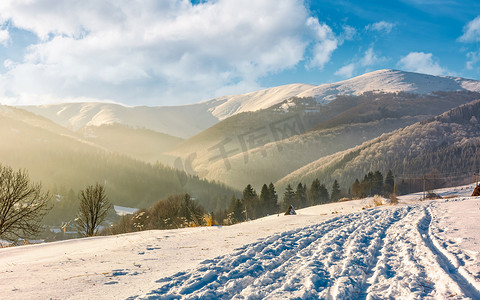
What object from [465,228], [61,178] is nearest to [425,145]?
[465,228]

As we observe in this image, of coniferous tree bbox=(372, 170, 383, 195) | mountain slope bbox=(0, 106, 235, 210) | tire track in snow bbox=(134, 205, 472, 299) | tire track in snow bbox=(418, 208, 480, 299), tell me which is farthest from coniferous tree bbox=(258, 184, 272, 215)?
mountain slope bbox=(0, 106, 235, 210)

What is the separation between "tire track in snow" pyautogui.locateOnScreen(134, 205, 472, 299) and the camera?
3.64 meters

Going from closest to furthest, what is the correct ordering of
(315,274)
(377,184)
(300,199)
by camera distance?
(315,274) < (377,184) < (300,199)

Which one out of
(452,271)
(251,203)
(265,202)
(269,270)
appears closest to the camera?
(452,271)

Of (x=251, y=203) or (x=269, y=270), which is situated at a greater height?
(x=269, y=270)

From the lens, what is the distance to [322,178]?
5605 inches

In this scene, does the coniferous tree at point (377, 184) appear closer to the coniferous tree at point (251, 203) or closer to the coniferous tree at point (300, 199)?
the coniferous tree at point (300, 199)

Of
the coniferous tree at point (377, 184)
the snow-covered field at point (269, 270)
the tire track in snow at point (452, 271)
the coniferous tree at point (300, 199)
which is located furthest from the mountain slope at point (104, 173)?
the tire track in snow at point (452, 271)

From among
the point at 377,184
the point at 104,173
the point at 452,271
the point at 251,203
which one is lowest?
the point at 251,203

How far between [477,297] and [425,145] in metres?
172

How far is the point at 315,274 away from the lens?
430 cm

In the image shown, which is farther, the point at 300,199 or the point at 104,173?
the point at 104,173

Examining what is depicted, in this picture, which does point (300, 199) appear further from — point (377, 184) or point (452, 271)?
point (452, 271)

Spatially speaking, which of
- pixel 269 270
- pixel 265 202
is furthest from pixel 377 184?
pixel 269 270
